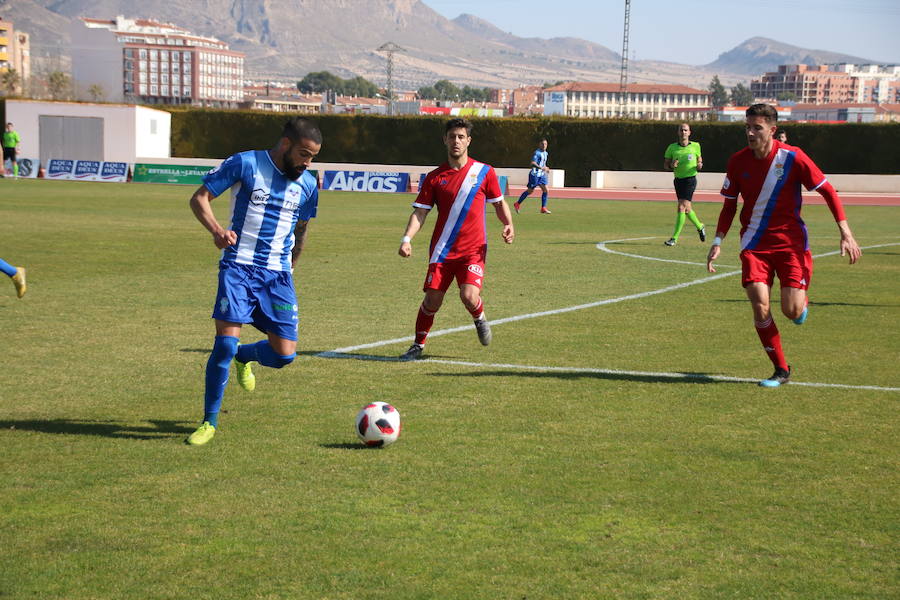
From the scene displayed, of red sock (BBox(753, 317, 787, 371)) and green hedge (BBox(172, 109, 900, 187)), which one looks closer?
red sock (BBox(753, 317, 787, 371))

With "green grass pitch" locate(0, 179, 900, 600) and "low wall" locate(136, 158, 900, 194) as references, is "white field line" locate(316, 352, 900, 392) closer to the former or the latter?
"green grass pitch" locate(0, 179, 900, 600)

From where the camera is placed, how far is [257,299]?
664 cm

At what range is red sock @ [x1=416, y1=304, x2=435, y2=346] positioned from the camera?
30.5ft

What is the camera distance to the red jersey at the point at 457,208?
9.30 m

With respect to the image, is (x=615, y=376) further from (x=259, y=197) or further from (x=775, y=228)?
(x=259, y=197)

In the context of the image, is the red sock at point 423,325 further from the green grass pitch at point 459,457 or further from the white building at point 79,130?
the white building at point 79,130

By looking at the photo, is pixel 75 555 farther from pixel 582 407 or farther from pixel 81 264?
pixel 81 264

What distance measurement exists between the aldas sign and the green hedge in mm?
12149

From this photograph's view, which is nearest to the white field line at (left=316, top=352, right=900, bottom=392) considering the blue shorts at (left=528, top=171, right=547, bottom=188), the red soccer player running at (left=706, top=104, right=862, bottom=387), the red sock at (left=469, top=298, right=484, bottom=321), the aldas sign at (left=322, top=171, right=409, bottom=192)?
the red soccer player running at (left=706, top=104, right=862, bottom=387)

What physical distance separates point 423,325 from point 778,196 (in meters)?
3.15

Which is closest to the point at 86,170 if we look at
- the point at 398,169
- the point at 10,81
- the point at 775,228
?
the point at 398,169

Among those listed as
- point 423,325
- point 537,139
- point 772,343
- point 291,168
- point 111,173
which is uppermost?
point 537,139

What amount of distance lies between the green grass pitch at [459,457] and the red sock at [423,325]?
0.25 metres

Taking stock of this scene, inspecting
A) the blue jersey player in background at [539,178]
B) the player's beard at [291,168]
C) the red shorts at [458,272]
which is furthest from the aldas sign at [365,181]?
the player's beard at [291,168]
